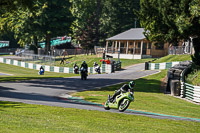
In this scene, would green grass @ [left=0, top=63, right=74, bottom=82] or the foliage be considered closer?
green grass @ [left=0, top=63, right=74, bottom=82]

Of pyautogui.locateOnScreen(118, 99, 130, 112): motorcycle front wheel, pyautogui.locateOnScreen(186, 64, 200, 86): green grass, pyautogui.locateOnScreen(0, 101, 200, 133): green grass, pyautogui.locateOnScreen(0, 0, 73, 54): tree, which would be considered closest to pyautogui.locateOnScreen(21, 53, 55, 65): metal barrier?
pyautogui.locateOnScreen(0, 0, 73, 54): tree

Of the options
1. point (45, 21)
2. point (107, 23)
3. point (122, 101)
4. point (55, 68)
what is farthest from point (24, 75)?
point (107, 23)

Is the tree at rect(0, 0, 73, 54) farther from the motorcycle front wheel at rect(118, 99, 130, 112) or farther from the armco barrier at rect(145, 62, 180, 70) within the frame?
the motorcycle front wheel at rect(118, 99, 130, 112)

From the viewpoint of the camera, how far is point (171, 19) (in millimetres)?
32500

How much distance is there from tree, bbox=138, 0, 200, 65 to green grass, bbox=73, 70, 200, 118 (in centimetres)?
541

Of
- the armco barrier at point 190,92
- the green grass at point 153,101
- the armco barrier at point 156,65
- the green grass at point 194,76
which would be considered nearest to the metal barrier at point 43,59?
the armco barrier at point 156,65

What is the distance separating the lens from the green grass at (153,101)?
18.3 metres

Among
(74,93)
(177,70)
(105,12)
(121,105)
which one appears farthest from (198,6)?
(105,12)

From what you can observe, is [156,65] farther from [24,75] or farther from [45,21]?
[45,21]

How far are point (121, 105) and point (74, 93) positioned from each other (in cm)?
1059

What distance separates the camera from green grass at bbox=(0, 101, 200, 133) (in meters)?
10.4

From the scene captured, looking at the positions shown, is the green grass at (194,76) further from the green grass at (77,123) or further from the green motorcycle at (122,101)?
the green grass at (77,123)

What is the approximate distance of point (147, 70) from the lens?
42.5 metres

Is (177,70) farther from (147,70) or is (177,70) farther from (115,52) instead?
(115,52)
